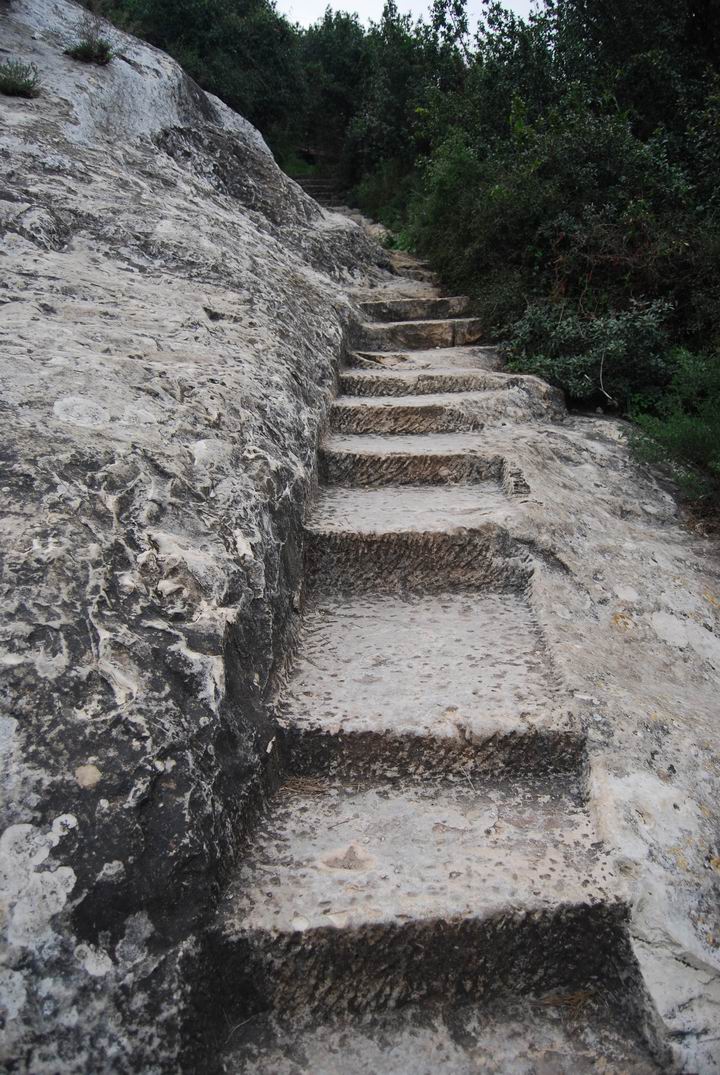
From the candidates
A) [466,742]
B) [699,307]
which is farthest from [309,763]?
[699,307]

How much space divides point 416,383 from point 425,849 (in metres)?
2.74

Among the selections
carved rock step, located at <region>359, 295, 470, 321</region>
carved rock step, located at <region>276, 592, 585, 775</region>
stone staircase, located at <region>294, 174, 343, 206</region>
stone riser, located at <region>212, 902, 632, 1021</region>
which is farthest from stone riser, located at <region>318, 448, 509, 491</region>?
stone staircase, located at <region>294, 174, 343, 206</region>

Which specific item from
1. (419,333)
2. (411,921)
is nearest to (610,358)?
(419,333)

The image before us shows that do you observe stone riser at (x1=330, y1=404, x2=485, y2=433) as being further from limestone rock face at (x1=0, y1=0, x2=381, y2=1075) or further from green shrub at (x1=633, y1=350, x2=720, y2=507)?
green shrub at (x1=633, y1=350, x2=720, y2=507)

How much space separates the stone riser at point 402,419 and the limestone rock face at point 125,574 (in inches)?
6.8

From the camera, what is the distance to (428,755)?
161cm

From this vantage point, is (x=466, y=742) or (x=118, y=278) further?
(x=118, y=278)

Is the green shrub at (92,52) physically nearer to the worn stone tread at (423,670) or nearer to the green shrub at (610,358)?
the green shrub at (610,358)

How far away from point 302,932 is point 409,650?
0.90 m

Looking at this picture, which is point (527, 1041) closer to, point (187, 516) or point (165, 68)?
point (187, 516)

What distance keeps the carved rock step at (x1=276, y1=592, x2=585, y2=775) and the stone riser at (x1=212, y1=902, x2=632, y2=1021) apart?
16.3 inches

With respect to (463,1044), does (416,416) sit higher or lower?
higher

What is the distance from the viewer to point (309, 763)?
161 centimetres

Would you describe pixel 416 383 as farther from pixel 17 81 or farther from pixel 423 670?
pixel 17 81
